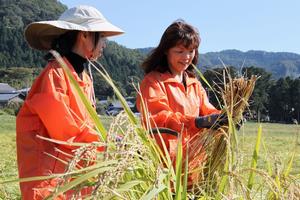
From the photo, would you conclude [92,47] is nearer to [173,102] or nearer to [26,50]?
[173,102]

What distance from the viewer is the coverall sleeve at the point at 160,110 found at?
2424 millimetres

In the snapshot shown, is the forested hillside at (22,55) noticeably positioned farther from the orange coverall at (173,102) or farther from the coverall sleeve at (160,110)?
the coverall sleeve at (160,110)

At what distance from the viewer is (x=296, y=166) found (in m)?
9.76

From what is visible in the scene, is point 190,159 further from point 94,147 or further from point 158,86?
point 158,86

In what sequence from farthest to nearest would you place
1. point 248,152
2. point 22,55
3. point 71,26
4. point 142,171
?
point 22,55 → point 71,26 → point 248,152 → point 142,171

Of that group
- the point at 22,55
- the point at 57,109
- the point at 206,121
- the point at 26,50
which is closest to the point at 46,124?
the point at 57,109

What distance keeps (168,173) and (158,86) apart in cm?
144

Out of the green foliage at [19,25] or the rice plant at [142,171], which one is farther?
the green foliage at [19,25]

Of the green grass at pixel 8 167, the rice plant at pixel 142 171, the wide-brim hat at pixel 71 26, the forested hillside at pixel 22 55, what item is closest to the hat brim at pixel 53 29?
the wide-brim hat at pixel 71 26

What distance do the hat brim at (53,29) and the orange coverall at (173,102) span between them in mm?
405

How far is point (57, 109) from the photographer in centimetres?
199

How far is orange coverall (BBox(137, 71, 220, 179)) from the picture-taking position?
2424mm

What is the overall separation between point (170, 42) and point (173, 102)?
0.31m

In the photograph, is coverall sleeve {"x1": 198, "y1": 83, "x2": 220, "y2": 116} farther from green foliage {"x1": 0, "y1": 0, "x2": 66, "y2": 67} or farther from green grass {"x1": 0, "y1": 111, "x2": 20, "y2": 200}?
green foliage {"x1": 0, "y1": 0, "x2": 66, "y2": 67}
